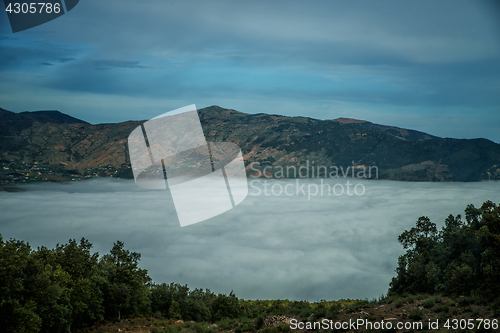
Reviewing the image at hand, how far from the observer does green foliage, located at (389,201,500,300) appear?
26812 millimetres

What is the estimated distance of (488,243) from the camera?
98.0ft

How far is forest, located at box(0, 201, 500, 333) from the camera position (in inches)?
958

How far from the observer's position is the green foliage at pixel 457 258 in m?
26.8

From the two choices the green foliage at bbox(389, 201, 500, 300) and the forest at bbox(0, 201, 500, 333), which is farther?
the green foliage at bbox(389, 201, 500, 300)

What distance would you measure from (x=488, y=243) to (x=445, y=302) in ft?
31.9

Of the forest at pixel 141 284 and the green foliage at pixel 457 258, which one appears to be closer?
the forest at pixel 141 284

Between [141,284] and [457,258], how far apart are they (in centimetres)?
3506

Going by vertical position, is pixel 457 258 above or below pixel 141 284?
above

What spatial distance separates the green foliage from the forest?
0.22 feet

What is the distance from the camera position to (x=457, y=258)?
34.1m

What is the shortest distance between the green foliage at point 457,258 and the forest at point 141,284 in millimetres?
68

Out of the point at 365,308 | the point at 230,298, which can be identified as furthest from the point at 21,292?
the point at 230,298

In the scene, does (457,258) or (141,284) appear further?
(141,284)

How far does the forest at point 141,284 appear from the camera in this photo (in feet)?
79.9
